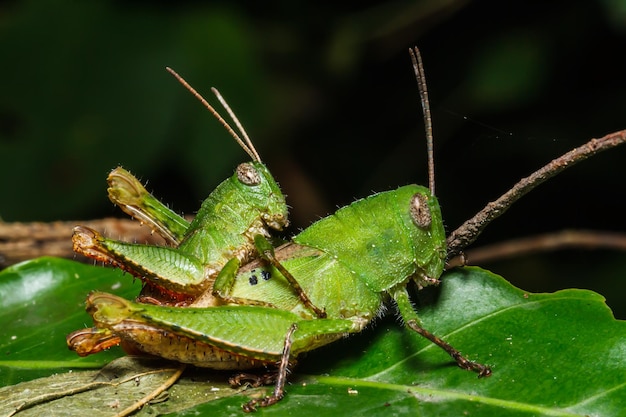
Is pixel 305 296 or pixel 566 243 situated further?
pixel 566 243

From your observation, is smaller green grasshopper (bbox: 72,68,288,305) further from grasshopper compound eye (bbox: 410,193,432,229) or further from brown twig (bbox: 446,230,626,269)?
brown twig (bbox: 446,230,626,269)

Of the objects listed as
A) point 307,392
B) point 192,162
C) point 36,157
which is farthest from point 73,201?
point 307,392

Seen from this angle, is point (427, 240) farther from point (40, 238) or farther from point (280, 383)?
point (40, 238)

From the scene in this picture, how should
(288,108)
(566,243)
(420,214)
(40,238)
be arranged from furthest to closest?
(288,108), (566,243), (40,238), (420,214)

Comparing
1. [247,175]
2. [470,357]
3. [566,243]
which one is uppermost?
[247,175]

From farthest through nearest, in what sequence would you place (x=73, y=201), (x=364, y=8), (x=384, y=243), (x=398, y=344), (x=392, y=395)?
1. (x=364, y=8)
2. (x=73, y=201)
3. (x=384, y=243)
4. (x=398, y=344)
5. (x=392, y=395)

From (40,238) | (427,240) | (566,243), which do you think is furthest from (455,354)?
(40,238)

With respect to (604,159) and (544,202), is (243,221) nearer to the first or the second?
(544,202)
